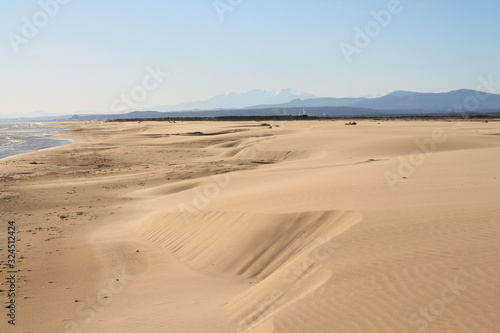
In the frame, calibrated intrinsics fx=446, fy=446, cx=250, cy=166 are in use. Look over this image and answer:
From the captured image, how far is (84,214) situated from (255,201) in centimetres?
555

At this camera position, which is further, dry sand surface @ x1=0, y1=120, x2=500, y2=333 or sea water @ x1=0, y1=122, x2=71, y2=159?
sea water @ x1=0, y1=122, x2=71, y2=159

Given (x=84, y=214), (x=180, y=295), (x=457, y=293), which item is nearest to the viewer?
(x=457, y=293)

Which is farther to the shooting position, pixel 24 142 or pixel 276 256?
pixel 24 142

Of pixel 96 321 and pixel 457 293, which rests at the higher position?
pixel 457 293

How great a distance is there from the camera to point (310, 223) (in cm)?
824

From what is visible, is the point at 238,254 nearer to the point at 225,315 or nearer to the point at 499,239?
the point at 225,315

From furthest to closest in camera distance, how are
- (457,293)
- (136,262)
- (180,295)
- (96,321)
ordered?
1. (136,262)
2. (180,295)
3. (96,321)
4. (457,293)

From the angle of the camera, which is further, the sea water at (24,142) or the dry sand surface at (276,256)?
the sea water at (24,142)

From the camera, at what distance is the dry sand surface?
4949 millimetres

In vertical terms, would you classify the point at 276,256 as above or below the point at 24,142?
above

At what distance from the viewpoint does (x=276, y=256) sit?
25.4 feet

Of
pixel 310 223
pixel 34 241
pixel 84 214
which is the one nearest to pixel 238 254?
pixel 310 223

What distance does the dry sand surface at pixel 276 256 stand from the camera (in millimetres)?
4949

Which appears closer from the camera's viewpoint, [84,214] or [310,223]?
[310,223]
